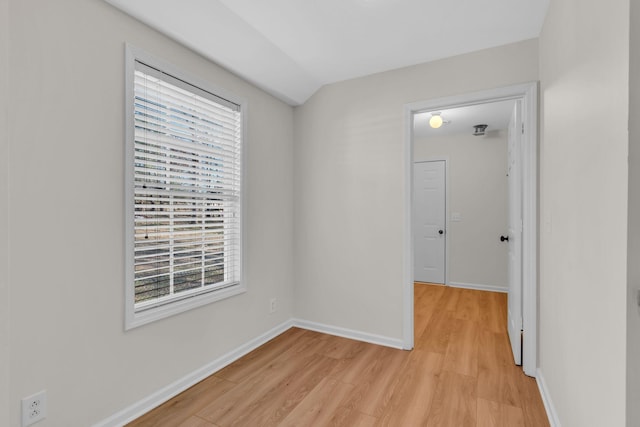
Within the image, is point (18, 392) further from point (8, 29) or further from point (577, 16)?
point (577, 16)

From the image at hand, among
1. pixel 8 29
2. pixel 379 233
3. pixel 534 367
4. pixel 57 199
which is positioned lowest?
pixel 534 367

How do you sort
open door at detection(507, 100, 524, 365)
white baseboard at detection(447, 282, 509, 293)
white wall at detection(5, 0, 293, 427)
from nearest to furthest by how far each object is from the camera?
white wall at detection(5, 0, 293, 427) < open door at detection(507, 100, 524, 365) < white baseboard at detection(447, 282, 509, 293)

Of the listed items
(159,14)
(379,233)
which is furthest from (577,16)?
(159,14)

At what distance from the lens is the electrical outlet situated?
1373 millimetres

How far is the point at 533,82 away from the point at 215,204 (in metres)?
2.46

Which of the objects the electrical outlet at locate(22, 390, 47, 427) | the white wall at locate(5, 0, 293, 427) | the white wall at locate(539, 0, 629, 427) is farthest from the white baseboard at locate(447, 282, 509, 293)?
the electrical outlet at locate(22, 390, 47, 427)

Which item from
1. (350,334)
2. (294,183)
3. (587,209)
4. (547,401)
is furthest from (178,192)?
(547,401)

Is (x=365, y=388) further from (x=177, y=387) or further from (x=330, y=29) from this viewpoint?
(x=330, y=29)

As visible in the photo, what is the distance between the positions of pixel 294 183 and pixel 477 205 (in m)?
2.97

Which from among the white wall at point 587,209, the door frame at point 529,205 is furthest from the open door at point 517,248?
the white wall at point 587,209

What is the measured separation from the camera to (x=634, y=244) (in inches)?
34.1

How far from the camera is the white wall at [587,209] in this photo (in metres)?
0.93

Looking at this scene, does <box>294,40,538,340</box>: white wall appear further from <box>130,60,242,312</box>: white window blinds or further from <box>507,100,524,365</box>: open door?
<box>130,60,242,312</box>: white window blinds

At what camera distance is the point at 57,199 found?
4.86 feet
